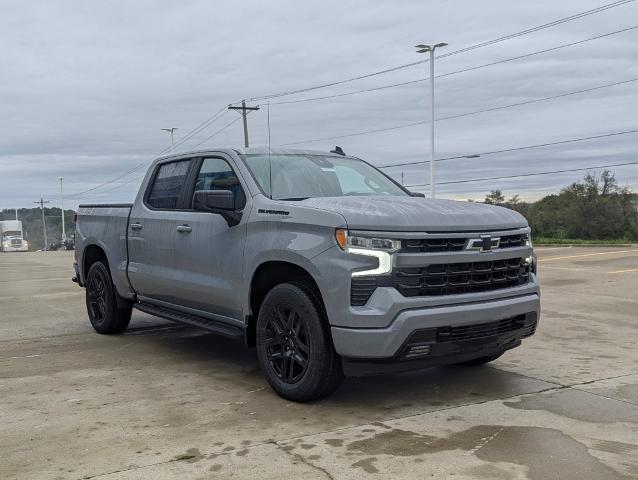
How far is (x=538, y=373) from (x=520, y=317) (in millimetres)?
1008

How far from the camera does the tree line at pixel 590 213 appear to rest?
58.0m

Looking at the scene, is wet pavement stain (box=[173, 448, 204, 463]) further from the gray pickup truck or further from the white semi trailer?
the white semi trailer

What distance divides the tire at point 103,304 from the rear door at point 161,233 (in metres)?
0.76

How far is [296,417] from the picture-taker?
4.54m

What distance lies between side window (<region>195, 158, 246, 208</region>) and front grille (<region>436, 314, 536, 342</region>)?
6.42 feet

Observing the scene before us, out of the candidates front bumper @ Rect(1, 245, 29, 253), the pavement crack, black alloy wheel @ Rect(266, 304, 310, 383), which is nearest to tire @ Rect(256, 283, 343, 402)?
black alloy wheel @ Rect(266, 304, 310, 383)

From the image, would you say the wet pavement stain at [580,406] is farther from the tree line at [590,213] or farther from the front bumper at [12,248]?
the front bumper at [12,248]

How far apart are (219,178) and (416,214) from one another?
207cm

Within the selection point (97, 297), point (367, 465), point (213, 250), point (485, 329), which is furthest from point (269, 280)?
point (97, 297)

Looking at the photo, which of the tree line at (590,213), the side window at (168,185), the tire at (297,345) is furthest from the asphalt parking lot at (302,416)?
the tree line at (590,213)

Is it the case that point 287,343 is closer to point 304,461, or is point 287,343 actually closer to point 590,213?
point 304,461

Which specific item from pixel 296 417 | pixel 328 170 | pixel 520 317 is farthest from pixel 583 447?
pixel 328 170

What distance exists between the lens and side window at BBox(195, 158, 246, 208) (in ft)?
18.3

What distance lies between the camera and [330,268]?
4.48m
